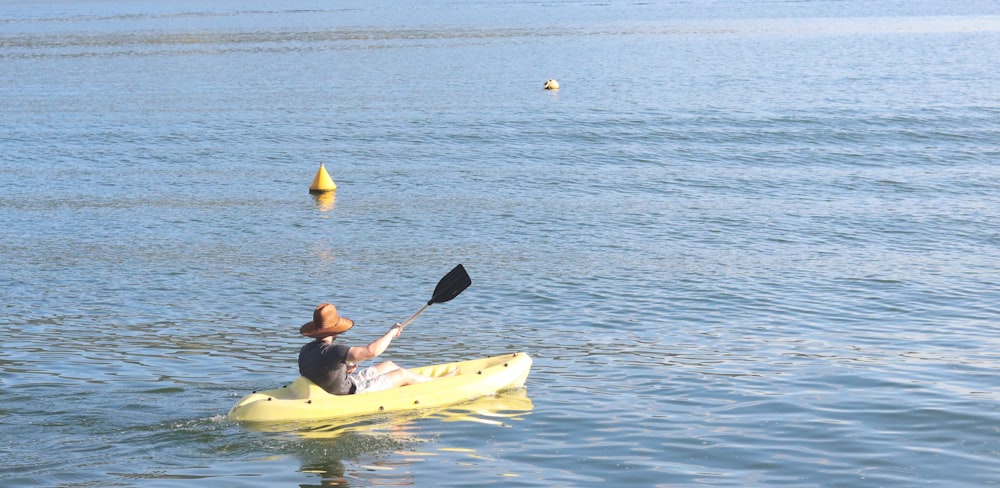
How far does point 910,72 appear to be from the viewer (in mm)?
43062

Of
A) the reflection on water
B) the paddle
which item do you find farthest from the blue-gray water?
the paddle

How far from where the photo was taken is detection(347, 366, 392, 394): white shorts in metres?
12.0

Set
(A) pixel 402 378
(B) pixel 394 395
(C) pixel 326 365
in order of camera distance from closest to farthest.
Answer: (C) pixel 326 365, (B) pixel 394 395, (A) pixel 402 378

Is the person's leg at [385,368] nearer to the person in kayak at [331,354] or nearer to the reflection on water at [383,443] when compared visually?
the person in kayak at [331,354]

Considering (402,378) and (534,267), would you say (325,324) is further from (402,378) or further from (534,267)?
(534,267)

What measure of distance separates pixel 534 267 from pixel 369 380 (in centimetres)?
689

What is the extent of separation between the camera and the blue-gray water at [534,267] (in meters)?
11.0

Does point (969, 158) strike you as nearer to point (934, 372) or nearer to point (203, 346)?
point (934, 372)

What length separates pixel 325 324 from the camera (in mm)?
11680

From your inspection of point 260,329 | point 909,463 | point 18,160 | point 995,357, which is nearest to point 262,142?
point 18,160

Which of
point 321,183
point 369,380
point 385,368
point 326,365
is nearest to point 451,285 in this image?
point 385,368

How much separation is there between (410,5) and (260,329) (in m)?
103

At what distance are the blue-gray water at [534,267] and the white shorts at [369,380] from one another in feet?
1.68

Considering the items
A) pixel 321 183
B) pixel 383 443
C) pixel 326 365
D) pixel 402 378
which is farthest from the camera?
pixel 321 183
